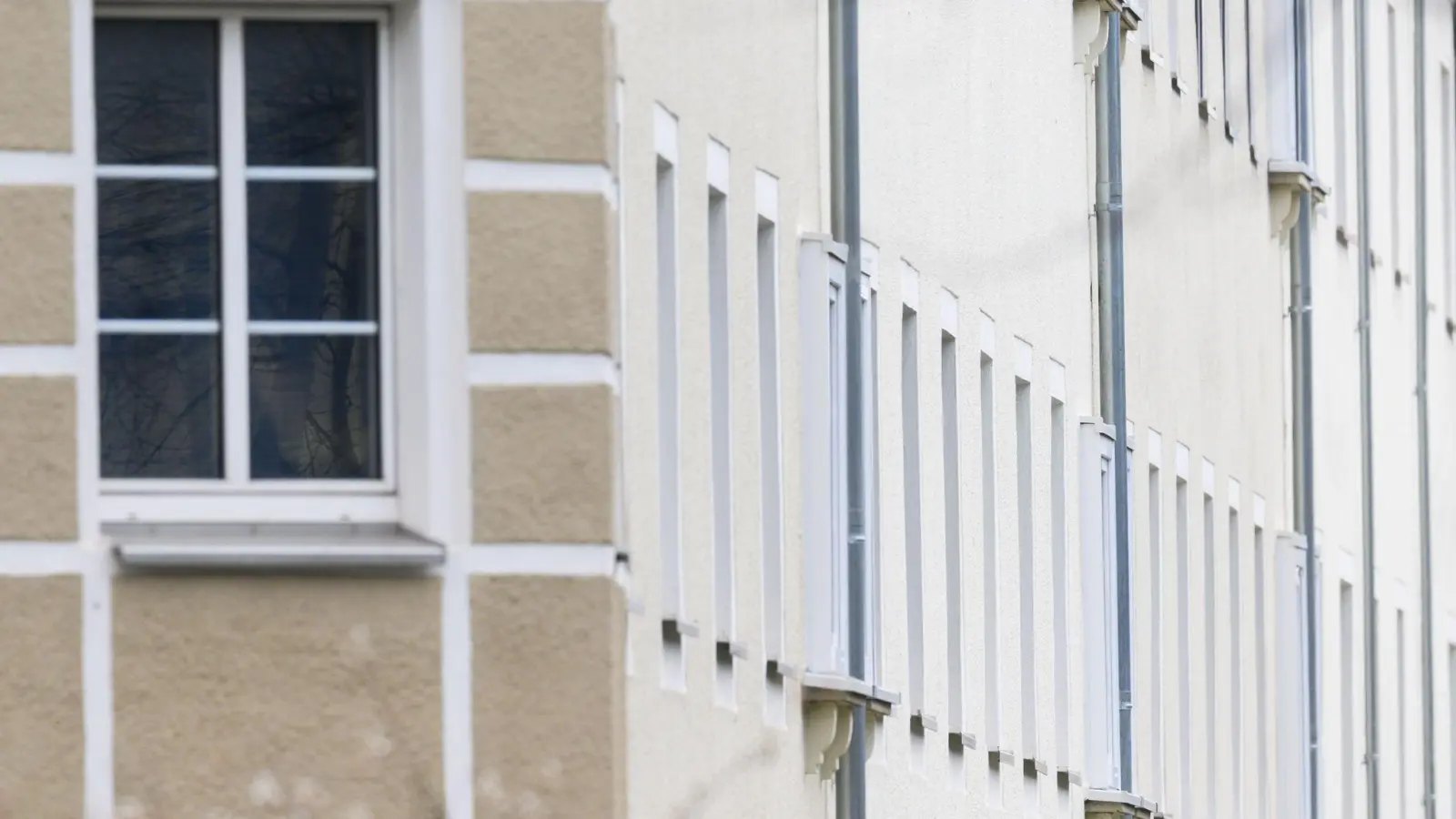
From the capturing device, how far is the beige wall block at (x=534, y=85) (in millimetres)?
15641

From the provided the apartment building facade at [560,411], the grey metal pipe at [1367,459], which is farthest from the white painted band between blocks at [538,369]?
the grey metal pipe at [1367,459]

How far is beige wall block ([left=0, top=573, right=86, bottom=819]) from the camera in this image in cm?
1511

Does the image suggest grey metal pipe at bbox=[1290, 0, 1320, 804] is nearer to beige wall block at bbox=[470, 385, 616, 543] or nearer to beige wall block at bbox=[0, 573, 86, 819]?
beige wall block at bbox=[470, 385, 616, 543]

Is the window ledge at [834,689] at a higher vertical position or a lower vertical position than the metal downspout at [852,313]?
lower

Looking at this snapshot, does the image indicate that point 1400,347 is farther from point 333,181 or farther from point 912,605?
point 333,181

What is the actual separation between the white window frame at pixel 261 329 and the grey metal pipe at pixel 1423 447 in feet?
82.0

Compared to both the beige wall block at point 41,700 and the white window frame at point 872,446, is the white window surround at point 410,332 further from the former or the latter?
the white window frame at point 872,446

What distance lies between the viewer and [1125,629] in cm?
2861

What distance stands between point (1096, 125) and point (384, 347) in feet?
42.2

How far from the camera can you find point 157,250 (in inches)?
610

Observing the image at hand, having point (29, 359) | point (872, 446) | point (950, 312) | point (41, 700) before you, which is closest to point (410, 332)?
point (29, 359)

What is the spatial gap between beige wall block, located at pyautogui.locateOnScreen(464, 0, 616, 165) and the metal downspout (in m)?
5.36

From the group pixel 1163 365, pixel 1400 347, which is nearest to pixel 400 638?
pixel 1163 365

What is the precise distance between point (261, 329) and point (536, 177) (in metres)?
0.96
